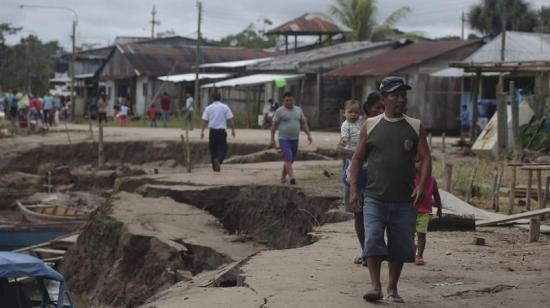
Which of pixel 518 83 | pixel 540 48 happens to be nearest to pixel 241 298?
pixel 518 83

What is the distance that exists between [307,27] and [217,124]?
2899 cm

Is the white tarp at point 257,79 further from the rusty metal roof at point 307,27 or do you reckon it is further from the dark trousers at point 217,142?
the dark trousers at point 217,142

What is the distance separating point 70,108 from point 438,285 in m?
44.0

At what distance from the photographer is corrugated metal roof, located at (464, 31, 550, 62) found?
33.5 metres

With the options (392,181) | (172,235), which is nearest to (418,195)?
(392,181)

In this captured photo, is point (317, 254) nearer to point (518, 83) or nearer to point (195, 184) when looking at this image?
point (195, 184)

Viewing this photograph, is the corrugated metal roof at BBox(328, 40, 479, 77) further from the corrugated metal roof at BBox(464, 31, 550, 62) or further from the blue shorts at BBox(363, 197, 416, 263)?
the blue shorts at BBox(363, 197, 416, 263)

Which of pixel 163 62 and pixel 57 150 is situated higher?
pixel 163 62

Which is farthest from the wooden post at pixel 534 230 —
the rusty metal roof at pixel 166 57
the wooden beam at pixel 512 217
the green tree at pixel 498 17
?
the green tree at pixel 498 17

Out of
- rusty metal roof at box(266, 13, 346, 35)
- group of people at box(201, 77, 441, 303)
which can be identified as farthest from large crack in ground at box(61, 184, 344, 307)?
rusty metal roof at box(266, 13, 346, 35)

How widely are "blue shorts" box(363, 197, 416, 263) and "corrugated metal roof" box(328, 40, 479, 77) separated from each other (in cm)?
2731

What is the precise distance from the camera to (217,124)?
1848cm

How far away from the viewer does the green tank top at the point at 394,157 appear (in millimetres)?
7012

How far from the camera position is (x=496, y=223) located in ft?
39.0
